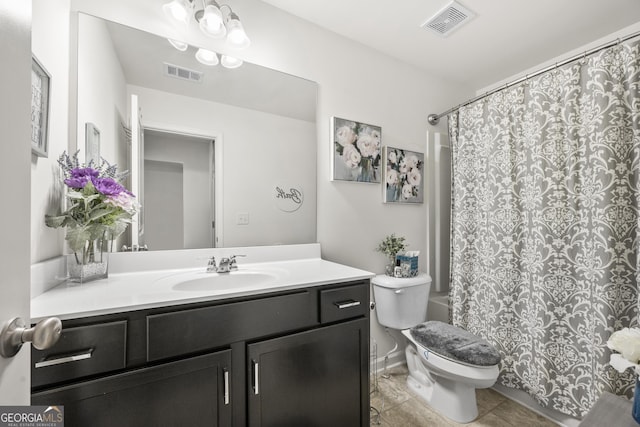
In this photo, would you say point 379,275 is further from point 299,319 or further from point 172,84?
point 172,84

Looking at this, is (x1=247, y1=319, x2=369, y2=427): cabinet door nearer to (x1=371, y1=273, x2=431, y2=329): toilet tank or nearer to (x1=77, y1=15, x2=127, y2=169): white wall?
(x1=371, y1=273, x2=431, y2=329): toilet tank

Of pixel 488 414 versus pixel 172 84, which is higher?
pixel 172 84

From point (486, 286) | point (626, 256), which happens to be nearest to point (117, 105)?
point (486, 286)

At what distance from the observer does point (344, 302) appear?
1187mm

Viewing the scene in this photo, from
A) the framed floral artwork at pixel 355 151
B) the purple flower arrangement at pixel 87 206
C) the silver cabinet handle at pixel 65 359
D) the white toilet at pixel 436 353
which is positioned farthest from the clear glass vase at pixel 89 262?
the white toilet at pixel 436 353

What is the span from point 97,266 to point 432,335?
172 centimetres

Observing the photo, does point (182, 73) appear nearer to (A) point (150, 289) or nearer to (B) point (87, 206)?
(B) point (87, 206)

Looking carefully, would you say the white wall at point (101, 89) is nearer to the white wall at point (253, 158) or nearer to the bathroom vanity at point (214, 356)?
the white wall at point (253, 158)

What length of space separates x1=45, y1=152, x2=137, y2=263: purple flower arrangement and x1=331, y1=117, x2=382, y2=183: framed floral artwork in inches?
46.1

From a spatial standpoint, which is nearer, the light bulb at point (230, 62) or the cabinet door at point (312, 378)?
the cabinet door at point (312, 378)

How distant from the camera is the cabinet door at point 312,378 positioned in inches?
38.9

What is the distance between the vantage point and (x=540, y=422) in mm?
1536

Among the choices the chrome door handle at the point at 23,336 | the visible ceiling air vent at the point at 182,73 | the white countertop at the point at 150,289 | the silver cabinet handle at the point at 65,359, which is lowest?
the silver cabinet handle at the point at 65,359

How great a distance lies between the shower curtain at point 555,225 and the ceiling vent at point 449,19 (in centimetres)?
54
